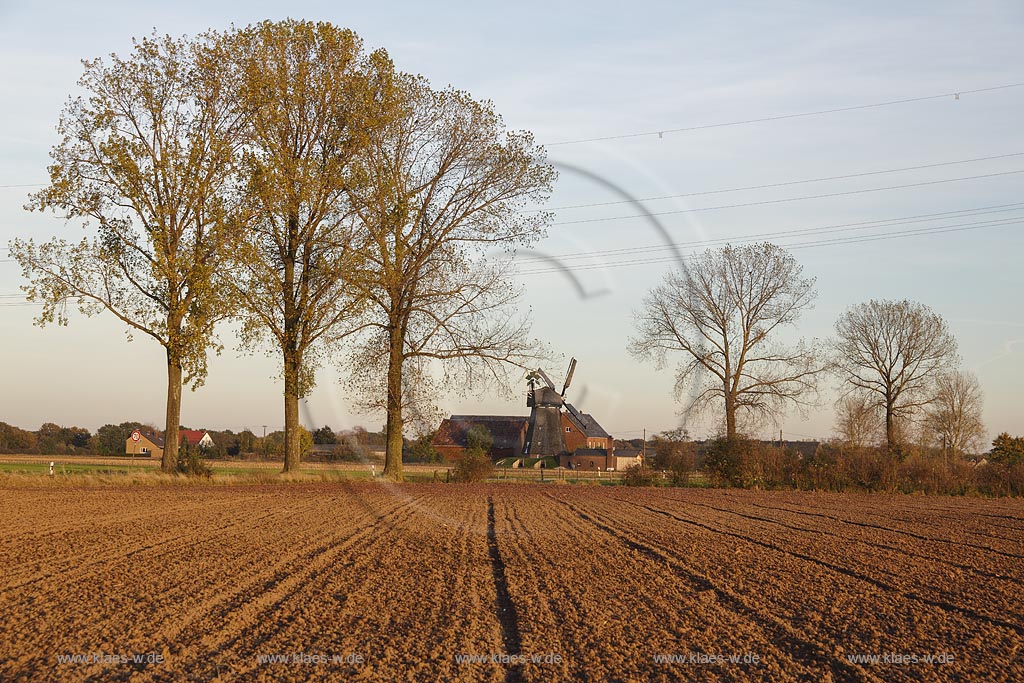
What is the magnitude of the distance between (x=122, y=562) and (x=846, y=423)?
2594 inches

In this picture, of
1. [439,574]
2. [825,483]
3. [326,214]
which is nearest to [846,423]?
[825,483]

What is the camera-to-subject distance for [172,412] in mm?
39594

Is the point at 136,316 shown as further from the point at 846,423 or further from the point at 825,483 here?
the point at 846,423

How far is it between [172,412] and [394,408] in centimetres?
942

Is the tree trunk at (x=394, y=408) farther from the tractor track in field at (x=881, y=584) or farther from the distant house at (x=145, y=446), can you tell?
the distant house at (x=145, y=446)

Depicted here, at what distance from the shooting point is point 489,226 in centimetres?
4012

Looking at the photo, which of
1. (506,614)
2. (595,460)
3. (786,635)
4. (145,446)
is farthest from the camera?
(145,446)

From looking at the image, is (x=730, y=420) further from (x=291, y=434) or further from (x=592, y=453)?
(x=592, y=453)

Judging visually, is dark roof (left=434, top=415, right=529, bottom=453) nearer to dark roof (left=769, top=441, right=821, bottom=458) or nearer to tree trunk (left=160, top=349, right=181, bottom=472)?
dark roof (left=769, top=441, right=821, bottom=458)

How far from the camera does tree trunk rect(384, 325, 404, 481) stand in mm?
40969

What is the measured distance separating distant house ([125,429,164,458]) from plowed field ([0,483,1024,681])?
250 ft

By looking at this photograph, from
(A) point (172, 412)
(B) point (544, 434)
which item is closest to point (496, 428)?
(B) point (544, 434)

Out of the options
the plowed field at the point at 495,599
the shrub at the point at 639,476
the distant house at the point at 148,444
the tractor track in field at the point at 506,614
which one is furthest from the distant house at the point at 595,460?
the tractor track in field at the point at 506,614

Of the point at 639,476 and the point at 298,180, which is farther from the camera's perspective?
the point at 639,476
